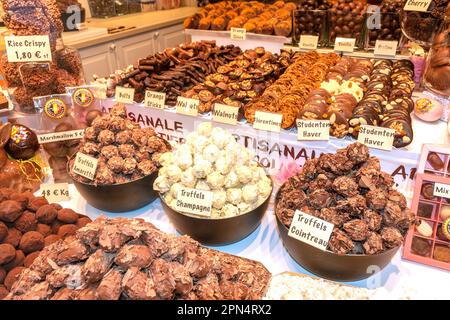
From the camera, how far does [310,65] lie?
7.63ft

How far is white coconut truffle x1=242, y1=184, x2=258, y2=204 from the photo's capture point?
4.35ft

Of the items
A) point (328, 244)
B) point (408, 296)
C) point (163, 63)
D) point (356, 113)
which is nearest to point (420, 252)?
point (408, 296)

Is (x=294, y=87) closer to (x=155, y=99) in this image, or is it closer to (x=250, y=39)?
(x=155, y=99)

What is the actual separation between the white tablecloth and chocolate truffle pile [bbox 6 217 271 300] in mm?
373

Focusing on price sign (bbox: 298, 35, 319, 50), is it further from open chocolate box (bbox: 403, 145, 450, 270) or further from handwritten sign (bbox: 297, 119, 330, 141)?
open chocolate box (bbox: 403, 145, 450, 270)

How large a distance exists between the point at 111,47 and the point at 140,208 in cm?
281

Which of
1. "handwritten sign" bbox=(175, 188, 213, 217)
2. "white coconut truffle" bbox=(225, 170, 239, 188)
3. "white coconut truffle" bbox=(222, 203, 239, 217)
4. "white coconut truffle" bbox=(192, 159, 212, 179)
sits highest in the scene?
"white coconut truffle" bbox=(192, 159, 212, 179)

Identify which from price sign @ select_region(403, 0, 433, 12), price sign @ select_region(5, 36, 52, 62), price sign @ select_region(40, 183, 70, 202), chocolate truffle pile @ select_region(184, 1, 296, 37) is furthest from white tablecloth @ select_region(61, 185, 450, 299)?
chocolate truffle pile @ select_region(184, 1, 296, 37)

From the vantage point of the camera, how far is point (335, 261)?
3.80 ft

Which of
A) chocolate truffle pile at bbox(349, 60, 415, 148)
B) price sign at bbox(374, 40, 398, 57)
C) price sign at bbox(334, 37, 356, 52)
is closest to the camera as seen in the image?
chocolate truffle pile at bbox(349, 60, 415, 148)

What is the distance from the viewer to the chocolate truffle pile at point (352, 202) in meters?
1.14

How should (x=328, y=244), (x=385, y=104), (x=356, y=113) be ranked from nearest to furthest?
(x=328, y=244) < (x=356, y=113) < (x=385, y=104)

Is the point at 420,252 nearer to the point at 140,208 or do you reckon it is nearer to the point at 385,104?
the point at 385,104

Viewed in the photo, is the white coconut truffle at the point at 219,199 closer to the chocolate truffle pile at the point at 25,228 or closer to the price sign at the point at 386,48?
the chocolate truffle pile at the point at 25,228
